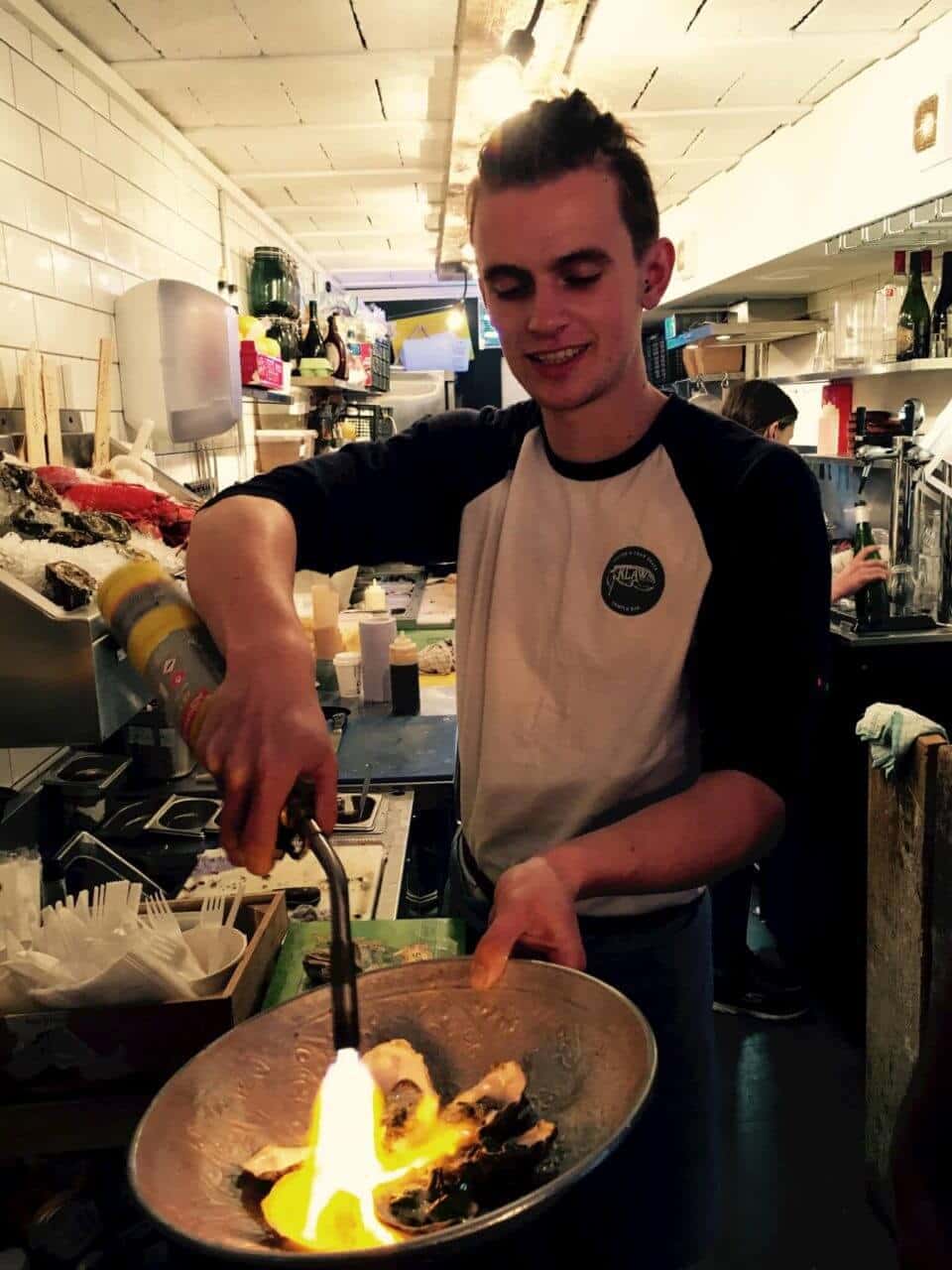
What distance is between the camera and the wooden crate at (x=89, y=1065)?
1.33 metres

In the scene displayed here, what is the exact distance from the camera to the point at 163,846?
2158mm

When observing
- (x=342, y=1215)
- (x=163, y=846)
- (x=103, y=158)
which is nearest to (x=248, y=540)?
(x=342, y=1215)

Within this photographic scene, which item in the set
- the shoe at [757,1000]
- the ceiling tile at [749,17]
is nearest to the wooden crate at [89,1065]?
the shoe at [757,1000]

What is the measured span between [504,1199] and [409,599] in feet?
14.2

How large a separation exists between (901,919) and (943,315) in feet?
9.57

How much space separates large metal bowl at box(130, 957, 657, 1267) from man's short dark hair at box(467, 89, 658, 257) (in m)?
0.88

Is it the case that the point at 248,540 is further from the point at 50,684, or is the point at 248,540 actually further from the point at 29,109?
the point at 29,109

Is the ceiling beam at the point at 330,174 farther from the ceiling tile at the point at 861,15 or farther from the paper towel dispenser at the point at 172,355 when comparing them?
the ceiling tile at the point at 861,15

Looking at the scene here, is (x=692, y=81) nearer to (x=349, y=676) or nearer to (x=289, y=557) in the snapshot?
A: (x=349, y=676)

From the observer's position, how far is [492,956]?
0.83 metres

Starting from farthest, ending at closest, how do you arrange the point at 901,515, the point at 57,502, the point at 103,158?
the point at 901,515 < the point at 103,158 < the point at 57,502

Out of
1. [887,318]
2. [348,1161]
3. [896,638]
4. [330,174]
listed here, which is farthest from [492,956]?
[330,174]

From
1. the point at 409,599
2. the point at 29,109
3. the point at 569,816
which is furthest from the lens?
the point at 409,599

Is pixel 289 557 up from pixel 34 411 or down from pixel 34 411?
down
